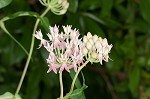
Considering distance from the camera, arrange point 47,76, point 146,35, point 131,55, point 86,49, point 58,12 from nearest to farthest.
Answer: point 86,49, point 58,12, point 47,76, point 131,55, point 146,35

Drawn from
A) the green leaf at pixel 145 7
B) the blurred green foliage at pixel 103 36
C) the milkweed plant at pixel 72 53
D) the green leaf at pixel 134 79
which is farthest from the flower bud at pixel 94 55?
the green leaf at pixel 134 79

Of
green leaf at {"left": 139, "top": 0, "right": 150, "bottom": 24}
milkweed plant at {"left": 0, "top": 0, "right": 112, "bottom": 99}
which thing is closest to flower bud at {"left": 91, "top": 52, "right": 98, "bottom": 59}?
milkweed plant at {"left": 0, "top": 0, "right": 112, "bottom": 99}

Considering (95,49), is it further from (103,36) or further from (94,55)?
(103,36)

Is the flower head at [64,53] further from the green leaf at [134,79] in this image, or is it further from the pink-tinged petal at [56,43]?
the green leaf at [134,79]

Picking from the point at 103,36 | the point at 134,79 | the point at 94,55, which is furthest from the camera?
the point at 134,79

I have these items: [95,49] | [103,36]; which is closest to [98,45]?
[95,49]

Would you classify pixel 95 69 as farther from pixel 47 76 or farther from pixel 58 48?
pixel 58 48

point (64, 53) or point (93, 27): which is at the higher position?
point (93, 27)

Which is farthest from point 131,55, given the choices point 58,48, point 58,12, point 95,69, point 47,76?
point 58,48

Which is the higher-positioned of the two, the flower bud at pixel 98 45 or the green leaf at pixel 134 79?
the green leaf at pixel 134 79
